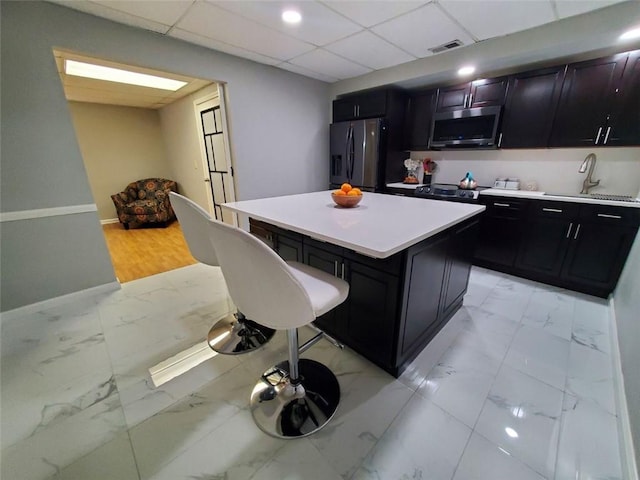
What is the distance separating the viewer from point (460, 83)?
3283 mm

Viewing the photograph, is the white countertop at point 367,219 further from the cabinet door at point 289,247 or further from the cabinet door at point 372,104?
the cabinet door at point 372,104

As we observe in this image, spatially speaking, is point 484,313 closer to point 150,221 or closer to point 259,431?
point 259,431

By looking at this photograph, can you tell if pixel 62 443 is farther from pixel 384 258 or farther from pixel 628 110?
pixel 628 110

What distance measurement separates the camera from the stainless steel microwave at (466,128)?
9.87ft

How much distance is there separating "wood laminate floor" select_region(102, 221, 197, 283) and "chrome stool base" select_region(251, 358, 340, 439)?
2.17m

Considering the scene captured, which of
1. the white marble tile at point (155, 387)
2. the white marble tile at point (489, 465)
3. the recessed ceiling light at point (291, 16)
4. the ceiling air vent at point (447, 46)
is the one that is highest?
the recessed ceiling light at point (291, 16)

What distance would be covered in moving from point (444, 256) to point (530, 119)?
7.59ft

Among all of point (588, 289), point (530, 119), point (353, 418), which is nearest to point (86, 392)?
point (353, 418)

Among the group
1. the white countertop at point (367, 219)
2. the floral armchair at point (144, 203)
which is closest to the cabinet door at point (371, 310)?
the white countertop at point (367, 219)

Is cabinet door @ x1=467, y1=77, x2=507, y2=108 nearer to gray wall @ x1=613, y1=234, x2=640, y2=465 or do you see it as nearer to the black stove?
the black stove

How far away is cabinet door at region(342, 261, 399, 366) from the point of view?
1441 mm

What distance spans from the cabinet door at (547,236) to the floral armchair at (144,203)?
5.90 metres

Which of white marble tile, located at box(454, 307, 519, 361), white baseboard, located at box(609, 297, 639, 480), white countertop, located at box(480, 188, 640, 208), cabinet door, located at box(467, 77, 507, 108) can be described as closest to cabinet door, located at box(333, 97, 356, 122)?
cabinet door, located at box(467, 77, 507, 108)

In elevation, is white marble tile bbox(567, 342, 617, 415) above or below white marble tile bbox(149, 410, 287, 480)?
above
